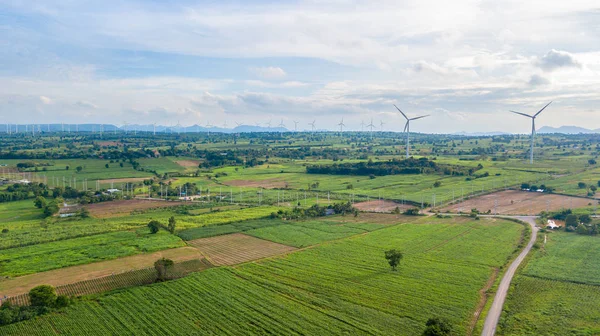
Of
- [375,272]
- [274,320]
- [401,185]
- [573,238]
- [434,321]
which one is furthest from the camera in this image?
[401,185]

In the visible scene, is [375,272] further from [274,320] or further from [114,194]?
[114,194]

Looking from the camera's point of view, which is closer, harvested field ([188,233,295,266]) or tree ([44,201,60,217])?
harvested field ([188,233,295,266])

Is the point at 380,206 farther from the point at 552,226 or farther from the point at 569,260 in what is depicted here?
the point at 569,260

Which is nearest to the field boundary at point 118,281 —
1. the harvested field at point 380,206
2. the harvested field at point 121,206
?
the harvested field at point 121,206

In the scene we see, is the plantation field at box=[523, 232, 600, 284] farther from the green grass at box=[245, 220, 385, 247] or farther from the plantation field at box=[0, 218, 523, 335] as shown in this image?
the green grass at box=[245, 220, 385, 247]

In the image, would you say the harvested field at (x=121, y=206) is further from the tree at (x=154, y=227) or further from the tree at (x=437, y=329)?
the tree at (x=437, y=329)

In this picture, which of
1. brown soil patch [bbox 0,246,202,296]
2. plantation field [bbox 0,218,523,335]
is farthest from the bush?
brown soil patch [bbox 0,246,202,296]

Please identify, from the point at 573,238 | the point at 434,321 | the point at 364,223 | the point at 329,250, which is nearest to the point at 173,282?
the point at 329,250
